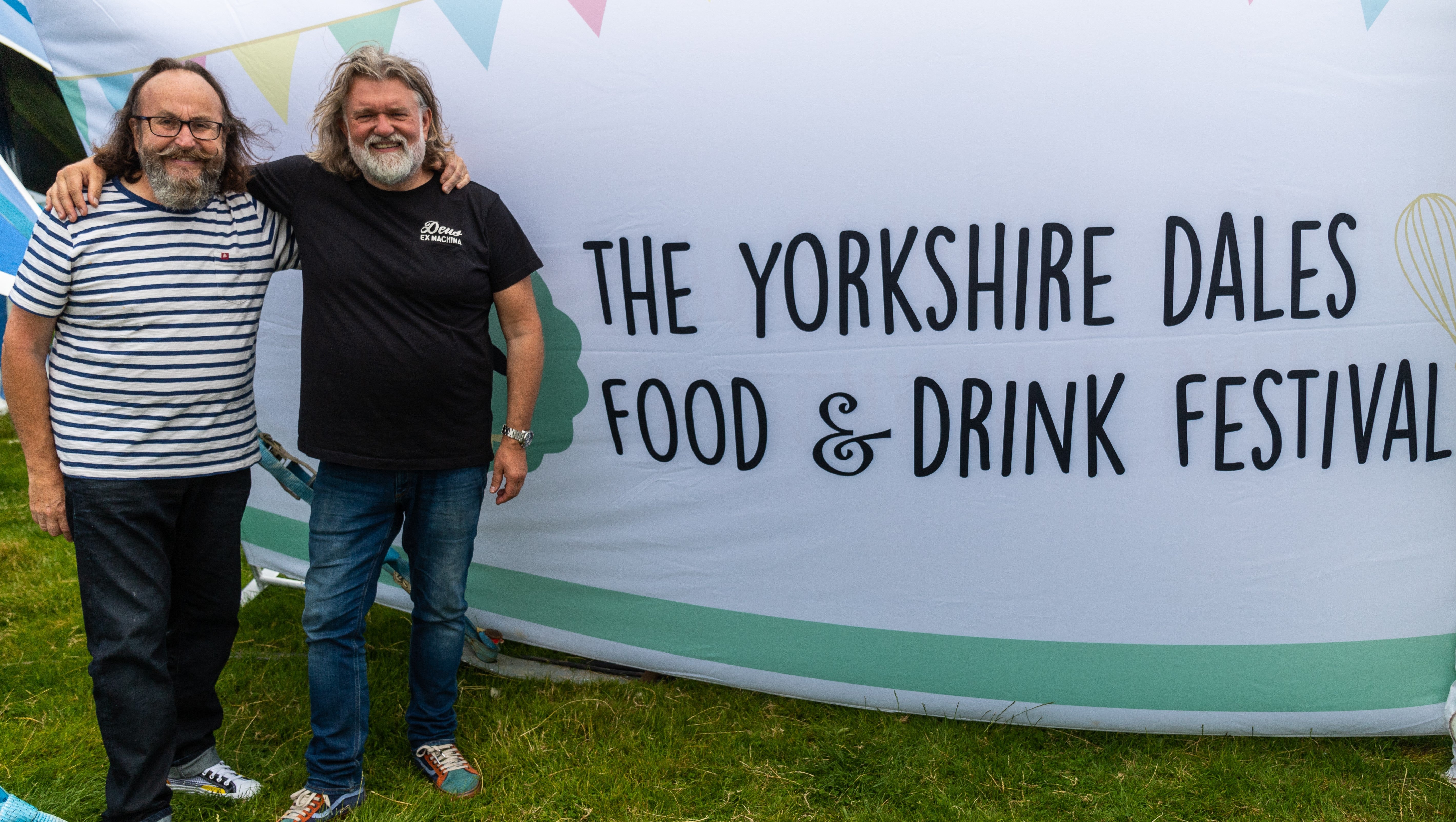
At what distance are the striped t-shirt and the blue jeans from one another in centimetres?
29

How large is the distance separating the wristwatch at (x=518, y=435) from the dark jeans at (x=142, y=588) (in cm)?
56

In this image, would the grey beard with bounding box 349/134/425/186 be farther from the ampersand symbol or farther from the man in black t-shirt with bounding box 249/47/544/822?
the ampersand symbol

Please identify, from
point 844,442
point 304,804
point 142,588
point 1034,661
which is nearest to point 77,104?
point 142,588

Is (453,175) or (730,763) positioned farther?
(730,763)

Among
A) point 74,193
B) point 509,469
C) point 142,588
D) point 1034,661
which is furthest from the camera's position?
point 1034,661

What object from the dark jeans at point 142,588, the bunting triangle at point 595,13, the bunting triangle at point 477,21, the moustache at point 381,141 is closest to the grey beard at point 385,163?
the moustache at point 381,141

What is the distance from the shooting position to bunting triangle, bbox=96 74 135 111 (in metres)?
2.50

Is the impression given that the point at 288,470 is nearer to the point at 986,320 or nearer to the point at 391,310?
the point at 391,310

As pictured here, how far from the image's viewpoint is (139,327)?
193cm

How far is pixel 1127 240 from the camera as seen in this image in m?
2.13

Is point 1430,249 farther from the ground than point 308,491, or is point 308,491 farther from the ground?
point 1430,249

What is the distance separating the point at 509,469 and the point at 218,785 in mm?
1031

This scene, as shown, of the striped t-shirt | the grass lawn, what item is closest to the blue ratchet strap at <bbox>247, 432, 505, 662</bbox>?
the grass lawn

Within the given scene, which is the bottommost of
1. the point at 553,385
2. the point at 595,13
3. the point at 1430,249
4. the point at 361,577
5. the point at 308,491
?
the point at 361,577
